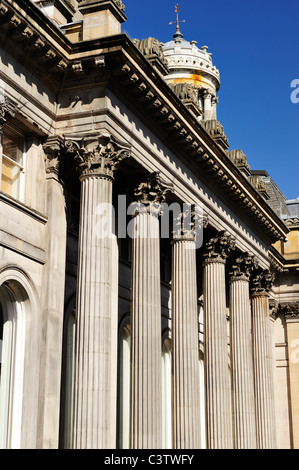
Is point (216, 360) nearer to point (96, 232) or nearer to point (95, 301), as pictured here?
point (95, 301)

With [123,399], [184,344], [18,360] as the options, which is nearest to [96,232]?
[18,360]

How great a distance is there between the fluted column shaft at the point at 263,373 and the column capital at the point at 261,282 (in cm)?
7

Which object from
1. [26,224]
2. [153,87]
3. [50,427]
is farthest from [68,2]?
[50,427]

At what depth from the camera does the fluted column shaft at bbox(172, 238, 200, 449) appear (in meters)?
26.7

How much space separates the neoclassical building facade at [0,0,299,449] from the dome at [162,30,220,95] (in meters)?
20.1

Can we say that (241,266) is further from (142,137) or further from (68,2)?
(68,2)

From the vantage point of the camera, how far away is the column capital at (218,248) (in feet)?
106

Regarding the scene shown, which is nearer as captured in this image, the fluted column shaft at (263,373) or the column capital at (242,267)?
the column capital at (242,267)

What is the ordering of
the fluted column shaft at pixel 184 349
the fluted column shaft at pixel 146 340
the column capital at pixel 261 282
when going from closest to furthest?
1. the fluted column shaft at pixel 146 340
2. the fluted column shaft at pixel 184 349
3. the column capital at pixel 261 282

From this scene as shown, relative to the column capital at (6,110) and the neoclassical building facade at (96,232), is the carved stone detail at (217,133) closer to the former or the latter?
the neoclassical building facade at (96,232)

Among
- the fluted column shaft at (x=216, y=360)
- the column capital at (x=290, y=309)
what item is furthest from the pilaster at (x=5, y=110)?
the column capital at (x=290, y=309)

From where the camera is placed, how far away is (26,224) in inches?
870

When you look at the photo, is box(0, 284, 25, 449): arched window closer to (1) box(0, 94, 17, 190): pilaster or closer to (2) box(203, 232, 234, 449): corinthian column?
(1) box(0, 94, 17, 190): pilaster

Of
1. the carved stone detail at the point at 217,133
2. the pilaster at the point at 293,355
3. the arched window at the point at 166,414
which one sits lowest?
the arched window at the point at 166,414
